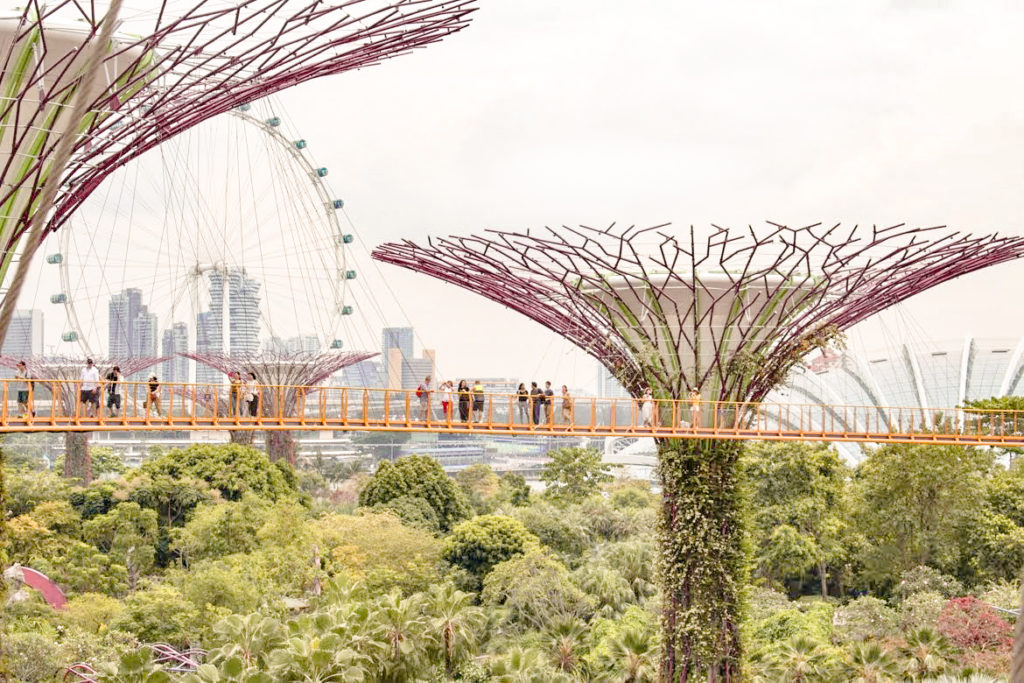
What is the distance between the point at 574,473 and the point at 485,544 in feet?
53.4

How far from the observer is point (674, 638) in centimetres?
2081

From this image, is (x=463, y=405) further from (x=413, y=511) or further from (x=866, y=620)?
(x=413, y=511)

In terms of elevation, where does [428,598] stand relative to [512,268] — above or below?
below

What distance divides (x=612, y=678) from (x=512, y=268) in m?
9.27

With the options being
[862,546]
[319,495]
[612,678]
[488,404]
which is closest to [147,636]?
[612,678]

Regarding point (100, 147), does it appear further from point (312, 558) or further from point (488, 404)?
point (312, 558)

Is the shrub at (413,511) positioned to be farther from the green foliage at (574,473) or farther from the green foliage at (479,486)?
the green foliage at (574,473)

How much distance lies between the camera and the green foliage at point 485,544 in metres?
34.3

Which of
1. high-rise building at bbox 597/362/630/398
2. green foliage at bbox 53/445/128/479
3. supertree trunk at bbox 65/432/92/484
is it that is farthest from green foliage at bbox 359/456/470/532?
green foliage at bbox 53/445/128/479

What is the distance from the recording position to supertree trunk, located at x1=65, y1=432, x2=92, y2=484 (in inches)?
2010

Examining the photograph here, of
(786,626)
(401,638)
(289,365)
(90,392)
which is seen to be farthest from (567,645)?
(289,365)

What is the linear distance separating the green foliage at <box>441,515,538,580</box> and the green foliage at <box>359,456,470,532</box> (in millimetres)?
7828

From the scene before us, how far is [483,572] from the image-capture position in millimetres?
34312

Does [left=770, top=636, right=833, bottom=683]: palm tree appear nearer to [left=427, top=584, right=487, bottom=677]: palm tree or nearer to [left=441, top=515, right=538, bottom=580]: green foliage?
[left=427, top=584, right=487, bottom=677]: palm tree
